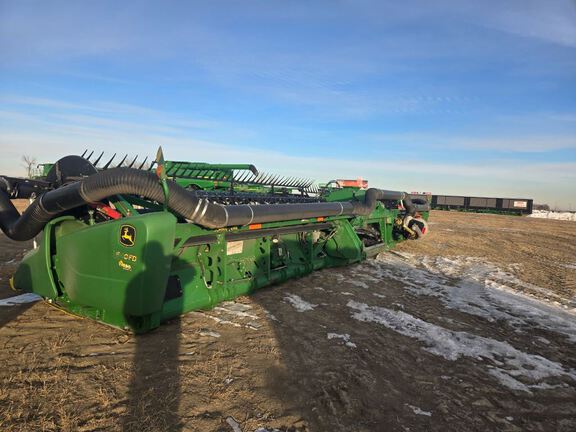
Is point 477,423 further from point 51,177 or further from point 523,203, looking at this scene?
point 523,203

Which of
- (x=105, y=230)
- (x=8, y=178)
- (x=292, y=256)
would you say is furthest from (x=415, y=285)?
(x=8, y=178)

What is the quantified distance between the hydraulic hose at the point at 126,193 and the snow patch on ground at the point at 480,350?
188 cm

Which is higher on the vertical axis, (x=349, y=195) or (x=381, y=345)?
(x=349, y=195)

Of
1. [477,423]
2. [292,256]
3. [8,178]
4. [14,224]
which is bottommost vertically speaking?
[477,423]

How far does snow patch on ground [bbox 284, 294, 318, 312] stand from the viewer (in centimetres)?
488

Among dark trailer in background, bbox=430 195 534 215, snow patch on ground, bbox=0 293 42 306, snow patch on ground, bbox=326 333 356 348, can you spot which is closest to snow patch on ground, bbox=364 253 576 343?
snow patch on ground, bbox=326 333 356 348

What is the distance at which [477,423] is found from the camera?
2.67 meters

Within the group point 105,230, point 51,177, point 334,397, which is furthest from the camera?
point 51,177

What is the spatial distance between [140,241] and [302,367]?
6.09ft

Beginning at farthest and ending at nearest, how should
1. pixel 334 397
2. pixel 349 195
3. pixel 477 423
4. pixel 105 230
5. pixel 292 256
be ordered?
1. pixel 349 195
2. pixel 292 256
3. pixel 105 230
4. pixel 334 397
5. pixel 477 423

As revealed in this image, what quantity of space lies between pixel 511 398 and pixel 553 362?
1.13 metres

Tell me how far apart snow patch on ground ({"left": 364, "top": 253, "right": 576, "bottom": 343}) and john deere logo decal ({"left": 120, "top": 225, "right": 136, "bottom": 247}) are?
4.45m

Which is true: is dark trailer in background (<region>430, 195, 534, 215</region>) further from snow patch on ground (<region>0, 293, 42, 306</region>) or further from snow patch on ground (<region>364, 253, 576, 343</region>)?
snow patch on ground (<region>0, 293, 42, 306</region>)

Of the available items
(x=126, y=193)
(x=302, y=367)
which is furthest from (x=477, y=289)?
(x=126, y=193)
